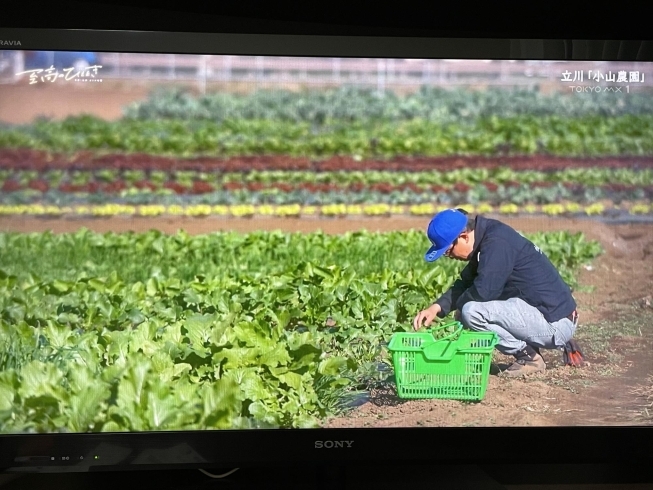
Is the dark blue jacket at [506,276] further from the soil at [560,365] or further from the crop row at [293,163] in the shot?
the crop row at [293,163]

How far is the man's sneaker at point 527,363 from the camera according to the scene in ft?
7.79

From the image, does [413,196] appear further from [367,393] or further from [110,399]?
[110,399]

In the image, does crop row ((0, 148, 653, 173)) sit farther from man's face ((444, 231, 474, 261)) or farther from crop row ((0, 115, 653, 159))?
man's face ((444, 231, 474, 261))

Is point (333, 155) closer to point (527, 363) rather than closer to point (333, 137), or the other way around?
point (333, 137)

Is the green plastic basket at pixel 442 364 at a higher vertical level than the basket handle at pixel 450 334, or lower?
lower

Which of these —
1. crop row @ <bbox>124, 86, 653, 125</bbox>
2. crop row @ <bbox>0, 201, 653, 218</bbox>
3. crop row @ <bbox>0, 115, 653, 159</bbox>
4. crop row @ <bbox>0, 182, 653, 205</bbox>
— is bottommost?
crop row @ <bbox>0, 201, 653, 218</bbox>

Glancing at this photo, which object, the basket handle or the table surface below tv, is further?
the table surface below tv

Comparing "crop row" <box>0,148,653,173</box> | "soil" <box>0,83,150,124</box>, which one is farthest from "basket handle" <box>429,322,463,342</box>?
"soil" <box>0,83,150,124</box>

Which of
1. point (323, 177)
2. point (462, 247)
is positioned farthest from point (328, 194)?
point (462, 247)

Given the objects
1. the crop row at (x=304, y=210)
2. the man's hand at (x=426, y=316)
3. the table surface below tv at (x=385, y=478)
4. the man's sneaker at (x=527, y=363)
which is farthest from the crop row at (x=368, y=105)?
the table surface below tv at (x=385, y=478)

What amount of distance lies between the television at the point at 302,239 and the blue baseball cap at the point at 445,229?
1.4 inches

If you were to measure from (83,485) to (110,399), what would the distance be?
23.2 inches

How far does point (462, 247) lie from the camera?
7.80 ft

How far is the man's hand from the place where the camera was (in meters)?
2.37
